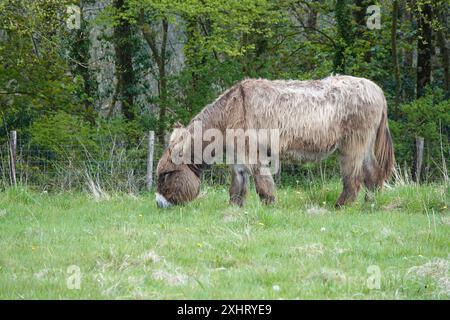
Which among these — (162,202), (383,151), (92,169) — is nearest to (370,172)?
(383,151)

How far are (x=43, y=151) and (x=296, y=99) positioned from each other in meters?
6.42

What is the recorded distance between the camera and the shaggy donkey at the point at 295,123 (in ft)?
30.8

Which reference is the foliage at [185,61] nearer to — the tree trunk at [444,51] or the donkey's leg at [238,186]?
the tree trunk at [444,51]

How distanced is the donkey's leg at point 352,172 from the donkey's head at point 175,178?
80.7 inches

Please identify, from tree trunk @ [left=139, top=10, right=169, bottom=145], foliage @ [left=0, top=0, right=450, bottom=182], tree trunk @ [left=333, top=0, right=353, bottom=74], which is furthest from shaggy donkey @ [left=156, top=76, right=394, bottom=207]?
tree trunk @ [left=333, top=0, right=353, bottom=74]

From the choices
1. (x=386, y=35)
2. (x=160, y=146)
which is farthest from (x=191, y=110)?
(x=386, y=35)

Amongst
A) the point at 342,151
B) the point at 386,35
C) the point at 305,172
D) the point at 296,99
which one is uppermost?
the point at 386,35

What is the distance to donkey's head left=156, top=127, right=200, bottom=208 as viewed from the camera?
9391 millimetres

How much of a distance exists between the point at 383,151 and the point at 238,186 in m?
2.21

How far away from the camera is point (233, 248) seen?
22.5ft

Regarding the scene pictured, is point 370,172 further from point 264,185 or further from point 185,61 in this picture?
point 185,61

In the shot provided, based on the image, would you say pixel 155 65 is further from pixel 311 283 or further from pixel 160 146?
pixel 311 283

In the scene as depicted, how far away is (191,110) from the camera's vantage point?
1669cm

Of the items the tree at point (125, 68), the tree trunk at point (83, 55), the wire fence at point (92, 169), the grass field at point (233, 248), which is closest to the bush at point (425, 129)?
the wire fence at point (92, 169)
